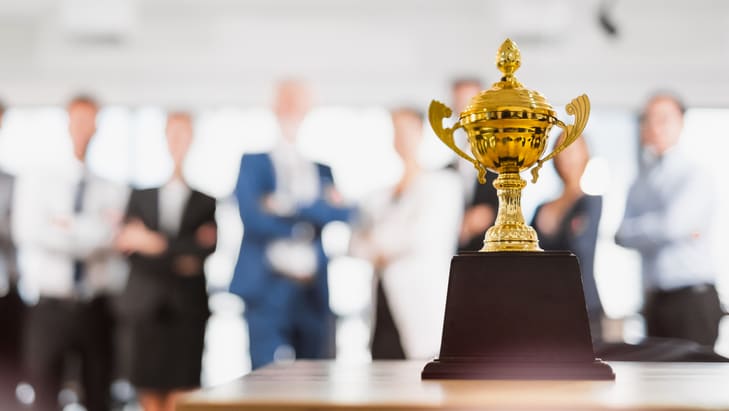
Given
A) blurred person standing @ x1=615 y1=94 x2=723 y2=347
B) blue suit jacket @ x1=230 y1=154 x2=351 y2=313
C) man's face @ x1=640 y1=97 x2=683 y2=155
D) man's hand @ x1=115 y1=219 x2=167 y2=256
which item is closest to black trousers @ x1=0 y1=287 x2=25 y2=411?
man's hand @ x1=115 y1=219 x2=167 y2=256

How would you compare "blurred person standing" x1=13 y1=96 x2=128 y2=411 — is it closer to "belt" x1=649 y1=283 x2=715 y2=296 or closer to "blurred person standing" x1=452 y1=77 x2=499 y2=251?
"blurred person standing" x1=452 y1=77 x2=499 y2=251

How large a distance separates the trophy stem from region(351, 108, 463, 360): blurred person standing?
2.17 meters

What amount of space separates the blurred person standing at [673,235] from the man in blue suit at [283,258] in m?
1.09

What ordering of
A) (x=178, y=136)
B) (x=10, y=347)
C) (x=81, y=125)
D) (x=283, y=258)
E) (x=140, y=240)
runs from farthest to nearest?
(x=10, y=347) < (x=81, y=125) < (x=178, y=136) < (x=140, y=240) < (x=283, y=258)

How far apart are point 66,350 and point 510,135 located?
3.22 meters

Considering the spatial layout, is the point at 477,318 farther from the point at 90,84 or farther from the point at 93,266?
the point at 90,84

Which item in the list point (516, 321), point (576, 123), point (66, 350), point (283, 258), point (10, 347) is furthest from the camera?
point (10, 347)

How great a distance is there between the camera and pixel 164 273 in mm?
3561

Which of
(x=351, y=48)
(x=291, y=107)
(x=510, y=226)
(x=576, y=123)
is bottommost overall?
(x=510, y=226)

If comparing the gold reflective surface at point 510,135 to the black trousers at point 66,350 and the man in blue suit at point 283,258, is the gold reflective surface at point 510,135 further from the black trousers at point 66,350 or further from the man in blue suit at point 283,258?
the black trousers at point 66,350

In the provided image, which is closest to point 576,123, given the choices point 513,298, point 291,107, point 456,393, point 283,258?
point 513,298

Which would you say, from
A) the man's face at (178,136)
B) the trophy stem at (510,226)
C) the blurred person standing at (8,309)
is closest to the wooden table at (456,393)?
the trophy stem at (510,226)

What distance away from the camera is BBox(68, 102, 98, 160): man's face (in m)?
3.90

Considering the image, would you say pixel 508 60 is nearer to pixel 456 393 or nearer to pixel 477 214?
pixel 456 393
